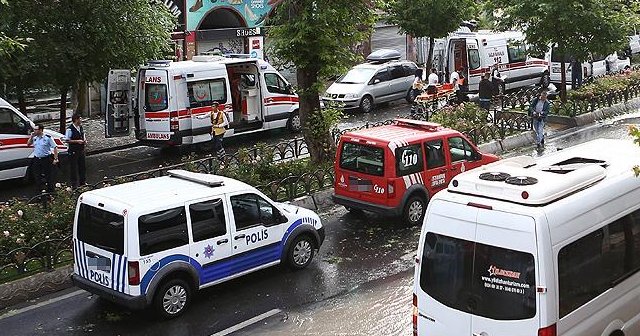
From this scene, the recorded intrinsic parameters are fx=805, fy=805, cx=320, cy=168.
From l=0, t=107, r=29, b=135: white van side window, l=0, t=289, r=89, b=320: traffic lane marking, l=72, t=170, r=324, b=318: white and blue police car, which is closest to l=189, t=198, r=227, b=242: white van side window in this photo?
l=72, t=170, r=324, b=318: white and blue police car

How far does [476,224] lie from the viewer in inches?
293

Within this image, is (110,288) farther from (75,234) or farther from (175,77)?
(175,77)

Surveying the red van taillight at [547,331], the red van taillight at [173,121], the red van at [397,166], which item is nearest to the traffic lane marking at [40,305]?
the red van at [397,166]

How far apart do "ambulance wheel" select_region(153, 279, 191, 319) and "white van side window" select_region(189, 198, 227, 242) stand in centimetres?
63

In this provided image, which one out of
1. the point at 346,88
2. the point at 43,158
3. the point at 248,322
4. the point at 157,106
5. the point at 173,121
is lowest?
the point at 248,322

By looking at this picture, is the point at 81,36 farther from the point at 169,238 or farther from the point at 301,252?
the point at 169,238

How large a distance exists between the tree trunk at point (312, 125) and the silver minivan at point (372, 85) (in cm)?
895

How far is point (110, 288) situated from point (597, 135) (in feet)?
53.8

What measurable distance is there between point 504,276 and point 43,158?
11.9 m

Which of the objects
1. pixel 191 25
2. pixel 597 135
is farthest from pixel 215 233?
pixel 191 25

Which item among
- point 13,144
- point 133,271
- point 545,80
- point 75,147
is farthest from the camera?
point 545,80

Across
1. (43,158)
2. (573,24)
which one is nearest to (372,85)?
(573,24)

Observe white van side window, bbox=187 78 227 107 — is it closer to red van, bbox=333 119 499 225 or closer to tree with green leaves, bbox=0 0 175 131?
tree with green leaves, bbox=0 0 175 131

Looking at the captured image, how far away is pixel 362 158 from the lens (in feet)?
46.5
